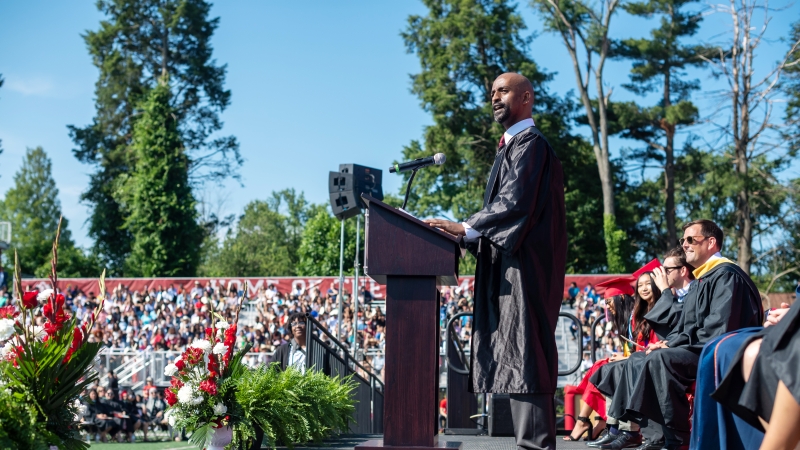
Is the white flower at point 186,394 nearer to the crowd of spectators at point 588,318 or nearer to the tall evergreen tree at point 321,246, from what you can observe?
the crowd of spectators at point 588,318

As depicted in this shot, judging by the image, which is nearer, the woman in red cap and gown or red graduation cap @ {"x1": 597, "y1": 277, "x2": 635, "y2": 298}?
the woman in red cap and gown

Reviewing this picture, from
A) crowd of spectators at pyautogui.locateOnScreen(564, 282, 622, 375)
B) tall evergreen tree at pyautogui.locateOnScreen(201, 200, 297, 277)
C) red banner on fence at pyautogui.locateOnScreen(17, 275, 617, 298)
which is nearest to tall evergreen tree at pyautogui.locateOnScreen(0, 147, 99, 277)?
tall evergreen tree at pyautogui.locateOnScreen(201, 200, 297, 277)

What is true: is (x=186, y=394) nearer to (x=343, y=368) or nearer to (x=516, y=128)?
(x=516, y=128)

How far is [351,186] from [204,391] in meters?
7.77

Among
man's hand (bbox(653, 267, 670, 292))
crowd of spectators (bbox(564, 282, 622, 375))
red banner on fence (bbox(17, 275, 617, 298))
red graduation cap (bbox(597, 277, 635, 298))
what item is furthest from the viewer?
red banner on fence (bbox(17, 275, 617, 298))

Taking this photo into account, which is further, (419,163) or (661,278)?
(661,278)

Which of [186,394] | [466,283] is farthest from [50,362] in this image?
[466,283]

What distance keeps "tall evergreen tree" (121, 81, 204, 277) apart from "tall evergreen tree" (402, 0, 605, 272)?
12362 mm

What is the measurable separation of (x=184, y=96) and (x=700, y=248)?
39.4m

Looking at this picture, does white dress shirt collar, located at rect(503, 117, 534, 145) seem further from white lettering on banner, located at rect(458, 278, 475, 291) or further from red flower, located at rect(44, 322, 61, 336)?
→ white lettering on banner, located at rect(458, 278, 475, 291)

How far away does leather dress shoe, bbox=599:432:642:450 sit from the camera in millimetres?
5477

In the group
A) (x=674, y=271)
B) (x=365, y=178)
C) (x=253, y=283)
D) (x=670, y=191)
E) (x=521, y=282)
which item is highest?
(x=670, y=191)

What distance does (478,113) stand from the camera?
31.4 meters

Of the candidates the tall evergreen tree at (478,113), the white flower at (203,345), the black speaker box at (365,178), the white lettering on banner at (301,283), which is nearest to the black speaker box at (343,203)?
the black speaker box at (365,178)
